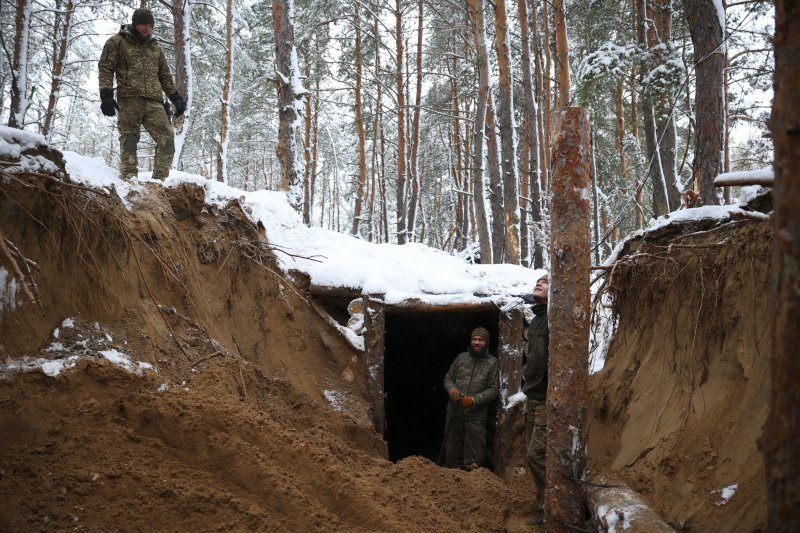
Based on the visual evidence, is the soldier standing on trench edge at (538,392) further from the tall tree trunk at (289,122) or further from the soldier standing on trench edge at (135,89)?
the tall tree trunk at (289,122)

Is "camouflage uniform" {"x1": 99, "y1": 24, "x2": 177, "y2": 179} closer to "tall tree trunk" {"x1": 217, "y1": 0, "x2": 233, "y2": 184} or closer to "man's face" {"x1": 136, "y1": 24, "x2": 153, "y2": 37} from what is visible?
"man's face" {"x1": 136, "y1": 24, "x2": 153, "y2": 37}

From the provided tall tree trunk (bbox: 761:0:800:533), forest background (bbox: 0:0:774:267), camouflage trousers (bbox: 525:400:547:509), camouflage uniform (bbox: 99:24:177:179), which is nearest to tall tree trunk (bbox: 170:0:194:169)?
forest background (bbox: 0:0:774:267)

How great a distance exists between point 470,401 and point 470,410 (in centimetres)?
34

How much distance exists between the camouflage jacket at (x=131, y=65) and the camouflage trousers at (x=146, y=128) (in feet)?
0.35

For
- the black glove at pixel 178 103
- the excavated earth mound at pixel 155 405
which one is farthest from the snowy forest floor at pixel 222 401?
the black glove at pixel 178 103

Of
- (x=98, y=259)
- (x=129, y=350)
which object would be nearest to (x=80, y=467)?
(x=129, y=350)

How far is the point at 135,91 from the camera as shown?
6.71 metres

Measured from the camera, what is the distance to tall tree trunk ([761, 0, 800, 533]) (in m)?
1.96

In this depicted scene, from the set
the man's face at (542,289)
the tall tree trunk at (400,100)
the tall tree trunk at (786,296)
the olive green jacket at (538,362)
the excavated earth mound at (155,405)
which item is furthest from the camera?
the tall tree trunk at (400,100)

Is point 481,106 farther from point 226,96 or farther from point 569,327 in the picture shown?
point 569,327

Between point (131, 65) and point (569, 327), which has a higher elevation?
point (131, 65)

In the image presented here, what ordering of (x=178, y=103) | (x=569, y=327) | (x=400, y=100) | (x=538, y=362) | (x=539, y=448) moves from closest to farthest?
(x=569, y=327)
(x=539, y=448)
(x=538, y=362)
(x=178, y=103)
(x=400, y=100)

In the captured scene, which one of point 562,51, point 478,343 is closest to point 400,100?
point 562,51

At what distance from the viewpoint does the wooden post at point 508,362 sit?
7.96 meters
